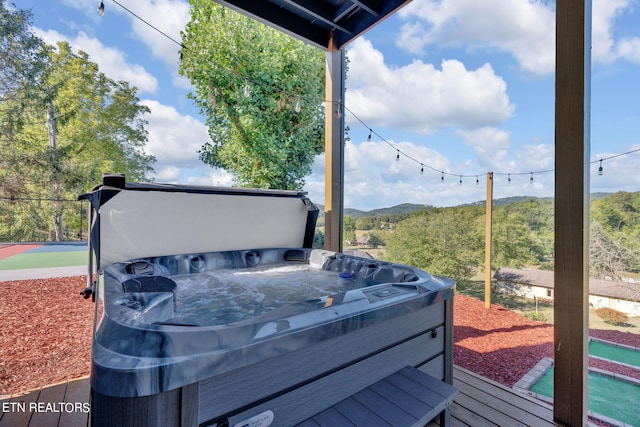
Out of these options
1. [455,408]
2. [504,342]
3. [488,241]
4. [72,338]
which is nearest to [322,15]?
[488,241]

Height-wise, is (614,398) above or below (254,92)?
below

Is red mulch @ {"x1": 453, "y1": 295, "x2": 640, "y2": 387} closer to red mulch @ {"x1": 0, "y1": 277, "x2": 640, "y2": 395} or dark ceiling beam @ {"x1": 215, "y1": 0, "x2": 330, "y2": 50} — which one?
red mulch @ {"x1": 0, "y1": 277, "x2": 640, "y2": 395}

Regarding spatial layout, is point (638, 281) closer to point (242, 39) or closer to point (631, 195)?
point (631, 195)

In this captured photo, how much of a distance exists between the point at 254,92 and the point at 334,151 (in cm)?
231

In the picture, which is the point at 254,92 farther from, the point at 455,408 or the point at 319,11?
the point at 455,408

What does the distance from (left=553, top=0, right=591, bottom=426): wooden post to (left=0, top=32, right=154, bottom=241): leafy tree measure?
6.04 metres

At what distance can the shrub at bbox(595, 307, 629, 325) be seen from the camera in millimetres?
1930

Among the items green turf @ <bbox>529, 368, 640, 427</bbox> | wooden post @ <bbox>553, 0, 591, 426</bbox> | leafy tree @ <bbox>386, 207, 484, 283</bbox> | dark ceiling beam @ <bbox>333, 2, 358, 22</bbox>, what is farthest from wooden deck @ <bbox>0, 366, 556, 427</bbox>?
dark ceiling beam @ <bbox>333, 2, 358, 22</bbox>

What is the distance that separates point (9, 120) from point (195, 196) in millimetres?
4122

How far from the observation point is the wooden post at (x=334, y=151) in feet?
10.2

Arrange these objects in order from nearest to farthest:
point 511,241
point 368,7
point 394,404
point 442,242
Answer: point 394,404
point 368,7
point 511,241
point 442,242

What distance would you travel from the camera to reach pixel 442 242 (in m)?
4.23

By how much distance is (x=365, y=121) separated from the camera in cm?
367

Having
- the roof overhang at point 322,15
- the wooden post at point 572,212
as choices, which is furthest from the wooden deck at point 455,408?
the roof overhang at point 322,15
